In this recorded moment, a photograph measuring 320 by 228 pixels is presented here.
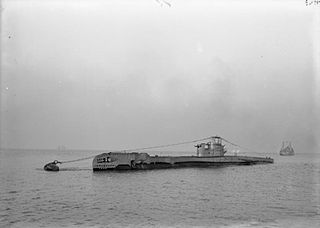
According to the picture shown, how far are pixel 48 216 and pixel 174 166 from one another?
66527mm

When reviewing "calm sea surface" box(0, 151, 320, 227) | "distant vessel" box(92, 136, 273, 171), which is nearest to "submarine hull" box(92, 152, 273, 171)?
"distant vessel" box(92, 136, 273, 171)

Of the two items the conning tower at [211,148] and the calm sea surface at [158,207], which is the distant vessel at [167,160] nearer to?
the conning tower at [211,148]

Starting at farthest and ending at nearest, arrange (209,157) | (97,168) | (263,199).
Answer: (209,157) < (97,168) < (263,199)

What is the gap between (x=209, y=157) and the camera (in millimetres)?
100000

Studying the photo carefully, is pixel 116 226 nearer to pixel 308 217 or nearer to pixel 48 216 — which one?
pixel 48 216

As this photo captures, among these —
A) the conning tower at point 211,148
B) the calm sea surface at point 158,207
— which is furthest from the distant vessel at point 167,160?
the calm sea surface at point 158,207

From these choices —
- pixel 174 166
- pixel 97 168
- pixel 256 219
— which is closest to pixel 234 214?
pixel 256 219

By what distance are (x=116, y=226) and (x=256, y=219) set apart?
10.8 meters

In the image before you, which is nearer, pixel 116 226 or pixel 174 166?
pixel 116 226

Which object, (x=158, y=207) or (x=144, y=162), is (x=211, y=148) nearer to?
(x=144, y=162)

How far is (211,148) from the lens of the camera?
103500 millimetres

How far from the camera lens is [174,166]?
9319 cm

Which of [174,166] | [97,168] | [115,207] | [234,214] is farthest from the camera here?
[174,166]

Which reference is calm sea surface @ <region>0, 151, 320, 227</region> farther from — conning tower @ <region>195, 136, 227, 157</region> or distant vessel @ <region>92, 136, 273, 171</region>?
conning tower @ <region>195, 136, 227, 157</region>
